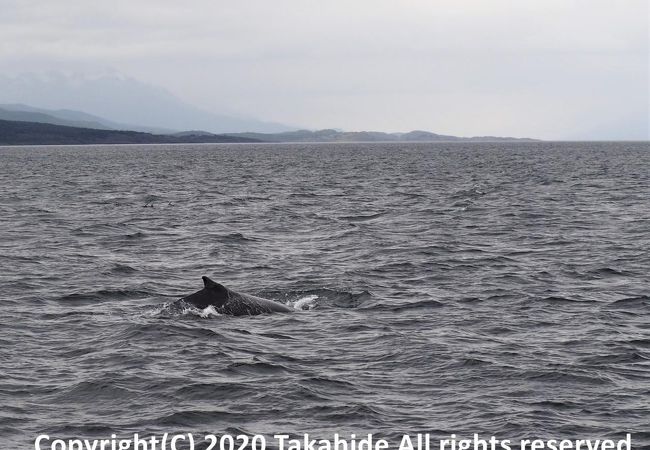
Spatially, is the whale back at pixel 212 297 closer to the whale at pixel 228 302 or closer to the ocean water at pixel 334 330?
the whale at pixel 228 302

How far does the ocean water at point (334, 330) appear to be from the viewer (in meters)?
15.7

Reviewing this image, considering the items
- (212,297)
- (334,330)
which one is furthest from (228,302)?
(334,330)

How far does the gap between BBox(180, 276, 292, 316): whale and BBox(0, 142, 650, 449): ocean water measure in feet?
1.72

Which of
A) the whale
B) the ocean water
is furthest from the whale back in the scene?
the ocean water

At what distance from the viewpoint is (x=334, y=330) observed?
2180 centimetres

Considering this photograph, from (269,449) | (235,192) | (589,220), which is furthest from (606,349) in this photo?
(235,192)

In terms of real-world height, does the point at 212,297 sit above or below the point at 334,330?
above

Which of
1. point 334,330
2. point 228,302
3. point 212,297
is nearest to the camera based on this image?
point 334,330

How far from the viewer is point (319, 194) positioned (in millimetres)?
68500

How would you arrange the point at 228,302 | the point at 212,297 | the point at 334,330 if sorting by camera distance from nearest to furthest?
the point at 334,330 < the point at 228,302 < the point at 212,297

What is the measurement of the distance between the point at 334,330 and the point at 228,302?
3161mm

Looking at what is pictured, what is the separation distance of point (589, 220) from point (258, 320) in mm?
28124

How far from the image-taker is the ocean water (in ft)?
51.6

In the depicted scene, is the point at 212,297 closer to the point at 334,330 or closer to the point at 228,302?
the point at 228,302
